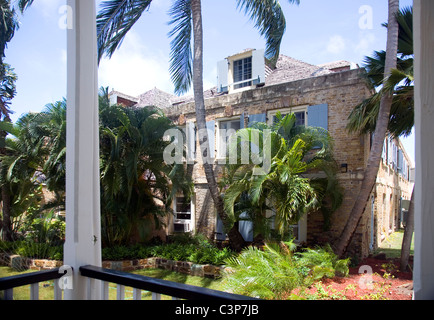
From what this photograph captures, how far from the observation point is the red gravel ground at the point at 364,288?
470 centimetres

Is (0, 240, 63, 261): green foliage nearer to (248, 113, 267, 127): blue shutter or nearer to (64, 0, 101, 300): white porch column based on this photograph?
(248, 113, 267, 127): blue shutter

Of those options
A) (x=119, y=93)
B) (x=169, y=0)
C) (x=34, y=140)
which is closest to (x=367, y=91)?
(x=169, y=0)

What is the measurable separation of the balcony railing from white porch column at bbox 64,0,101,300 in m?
0.16

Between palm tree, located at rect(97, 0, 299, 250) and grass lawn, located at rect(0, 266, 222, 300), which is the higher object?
palm tree, located at rect(97, 0, 299, 250)

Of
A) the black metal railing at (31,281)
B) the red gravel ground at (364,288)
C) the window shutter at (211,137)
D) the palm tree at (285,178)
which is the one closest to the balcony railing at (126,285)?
the black metal railing at (31,281)

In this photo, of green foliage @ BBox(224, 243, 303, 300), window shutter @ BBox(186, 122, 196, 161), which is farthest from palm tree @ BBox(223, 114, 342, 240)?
window shutter @ BBox(186, 122, 196, 161)

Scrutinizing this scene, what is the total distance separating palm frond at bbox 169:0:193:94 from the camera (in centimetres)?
888

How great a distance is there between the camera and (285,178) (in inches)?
261

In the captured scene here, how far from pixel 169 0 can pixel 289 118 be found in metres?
4.80

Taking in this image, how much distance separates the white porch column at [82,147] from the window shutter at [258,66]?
840 centimetres

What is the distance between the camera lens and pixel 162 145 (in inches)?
356

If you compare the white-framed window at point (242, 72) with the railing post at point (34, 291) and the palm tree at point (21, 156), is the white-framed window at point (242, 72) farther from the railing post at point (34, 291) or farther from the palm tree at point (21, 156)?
the railing post at point (34, 291)

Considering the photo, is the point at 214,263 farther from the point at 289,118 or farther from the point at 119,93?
the point at 119,93

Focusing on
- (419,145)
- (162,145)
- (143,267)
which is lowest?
(143,267)
